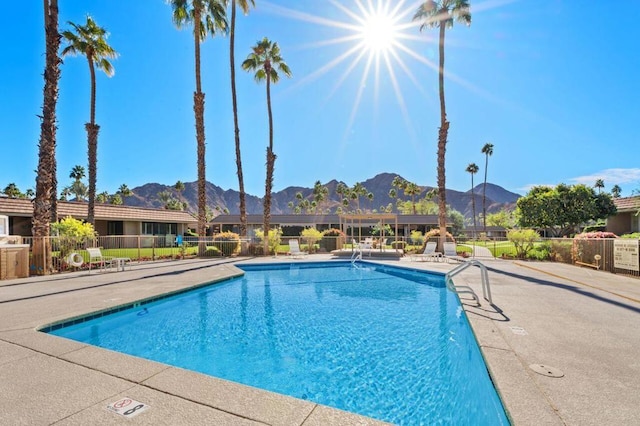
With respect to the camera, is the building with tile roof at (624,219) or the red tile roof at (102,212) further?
the building with tile roof at (624,219)

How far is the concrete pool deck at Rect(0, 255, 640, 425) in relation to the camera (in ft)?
7.85

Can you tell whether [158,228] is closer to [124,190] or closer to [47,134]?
[47,134]

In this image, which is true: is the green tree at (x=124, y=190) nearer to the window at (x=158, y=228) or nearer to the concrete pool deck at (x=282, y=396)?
the window at (x=158, y=228)

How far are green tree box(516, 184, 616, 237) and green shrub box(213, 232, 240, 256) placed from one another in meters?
27.6

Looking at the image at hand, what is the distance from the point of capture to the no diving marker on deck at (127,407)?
2.42 meters

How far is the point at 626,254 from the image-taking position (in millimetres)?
Answer: 9977

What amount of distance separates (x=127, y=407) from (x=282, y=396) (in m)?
1.28

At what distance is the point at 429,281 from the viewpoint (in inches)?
421

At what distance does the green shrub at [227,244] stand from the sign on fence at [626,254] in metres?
16.5

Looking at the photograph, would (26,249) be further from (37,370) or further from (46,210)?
(37,370)

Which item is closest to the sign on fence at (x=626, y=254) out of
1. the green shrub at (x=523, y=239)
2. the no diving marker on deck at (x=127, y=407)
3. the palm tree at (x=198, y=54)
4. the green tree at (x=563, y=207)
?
the green shrub at (x=523, y=239)

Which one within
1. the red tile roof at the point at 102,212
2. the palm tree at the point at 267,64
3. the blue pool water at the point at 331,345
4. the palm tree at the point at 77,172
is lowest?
the blue pool water at the point at 331,345

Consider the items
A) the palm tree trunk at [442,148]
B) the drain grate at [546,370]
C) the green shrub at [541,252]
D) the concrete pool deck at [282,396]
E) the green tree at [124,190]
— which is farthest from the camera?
the green tree at [124,190]

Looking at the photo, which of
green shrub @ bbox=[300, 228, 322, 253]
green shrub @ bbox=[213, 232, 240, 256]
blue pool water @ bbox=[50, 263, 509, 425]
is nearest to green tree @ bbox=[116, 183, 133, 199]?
green shrub @ bbox=[213, 232, 240, 256]
